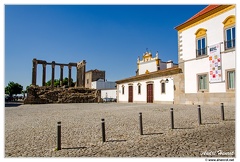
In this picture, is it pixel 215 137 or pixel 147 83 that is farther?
pixel 147 83

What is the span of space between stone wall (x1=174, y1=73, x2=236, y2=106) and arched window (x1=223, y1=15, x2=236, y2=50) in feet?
11.2

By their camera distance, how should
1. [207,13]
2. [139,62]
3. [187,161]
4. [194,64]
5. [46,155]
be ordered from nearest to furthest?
[187,161]
[46,155]
[207,13]
[194,64]
[139,62]

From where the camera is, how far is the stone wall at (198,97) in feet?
44.3

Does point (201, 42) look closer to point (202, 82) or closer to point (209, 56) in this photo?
point (209, 56)

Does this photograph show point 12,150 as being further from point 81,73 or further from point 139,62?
point 81,73

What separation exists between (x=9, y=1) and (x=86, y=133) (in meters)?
4.53

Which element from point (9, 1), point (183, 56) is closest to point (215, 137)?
point (9, 1)

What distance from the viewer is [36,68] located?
121ft

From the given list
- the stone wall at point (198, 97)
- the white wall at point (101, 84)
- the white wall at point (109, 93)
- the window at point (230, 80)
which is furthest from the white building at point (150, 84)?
the white wall at point (101, 84)

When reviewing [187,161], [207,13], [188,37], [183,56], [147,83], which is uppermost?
[207,13]

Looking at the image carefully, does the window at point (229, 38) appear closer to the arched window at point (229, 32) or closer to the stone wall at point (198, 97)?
the arched window at point (229, 32)

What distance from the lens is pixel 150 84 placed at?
913 inches

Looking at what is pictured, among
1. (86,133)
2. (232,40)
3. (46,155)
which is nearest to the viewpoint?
(46,155)

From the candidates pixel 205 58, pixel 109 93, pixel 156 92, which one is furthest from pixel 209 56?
pixel 109 93
